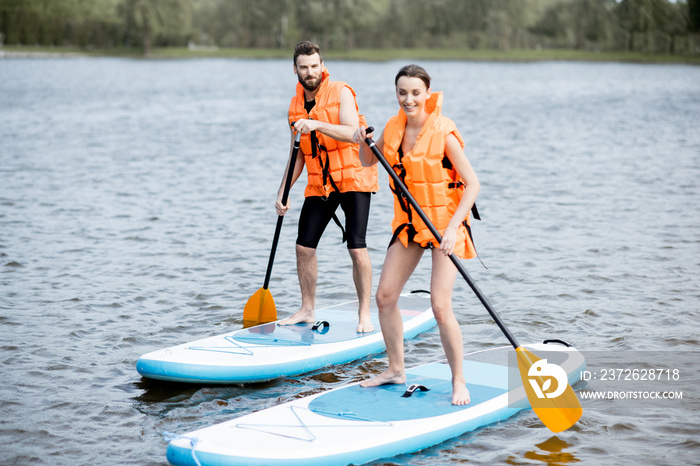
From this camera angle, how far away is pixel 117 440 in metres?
5.16

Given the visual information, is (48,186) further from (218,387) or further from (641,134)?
(641,134)

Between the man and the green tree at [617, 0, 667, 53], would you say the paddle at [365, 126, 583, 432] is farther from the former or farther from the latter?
the green tree at [617, 0, 667, 53]

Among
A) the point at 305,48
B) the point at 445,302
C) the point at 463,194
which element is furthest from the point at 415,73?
the point at 305,48

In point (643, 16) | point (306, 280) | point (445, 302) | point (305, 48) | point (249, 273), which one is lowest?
point (249, 273)

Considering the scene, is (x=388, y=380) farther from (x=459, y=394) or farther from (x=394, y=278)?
(x=394, y=278)

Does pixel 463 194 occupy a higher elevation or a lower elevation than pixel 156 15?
lower

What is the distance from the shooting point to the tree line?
3366 inches

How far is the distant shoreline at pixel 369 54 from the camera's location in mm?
85219

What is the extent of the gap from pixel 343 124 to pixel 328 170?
460 mm

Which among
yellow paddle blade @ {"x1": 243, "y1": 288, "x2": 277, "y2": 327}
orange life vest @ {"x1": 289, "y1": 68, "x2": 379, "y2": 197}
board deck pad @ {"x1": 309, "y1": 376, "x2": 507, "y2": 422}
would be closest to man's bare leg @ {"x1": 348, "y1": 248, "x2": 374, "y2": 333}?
orange life vest @ {"x1": 289, "y1": 68, "x2": 379, "y2": 197}

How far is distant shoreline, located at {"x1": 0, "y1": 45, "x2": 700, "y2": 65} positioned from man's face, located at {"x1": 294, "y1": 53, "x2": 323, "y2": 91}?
80257 millimetres

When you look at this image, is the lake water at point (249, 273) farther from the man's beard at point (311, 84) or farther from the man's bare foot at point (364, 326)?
the man's beard at point (311, 84)

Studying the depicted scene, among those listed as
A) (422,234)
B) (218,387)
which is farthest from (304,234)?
(422,234)

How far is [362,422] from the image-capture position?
15.9ft
